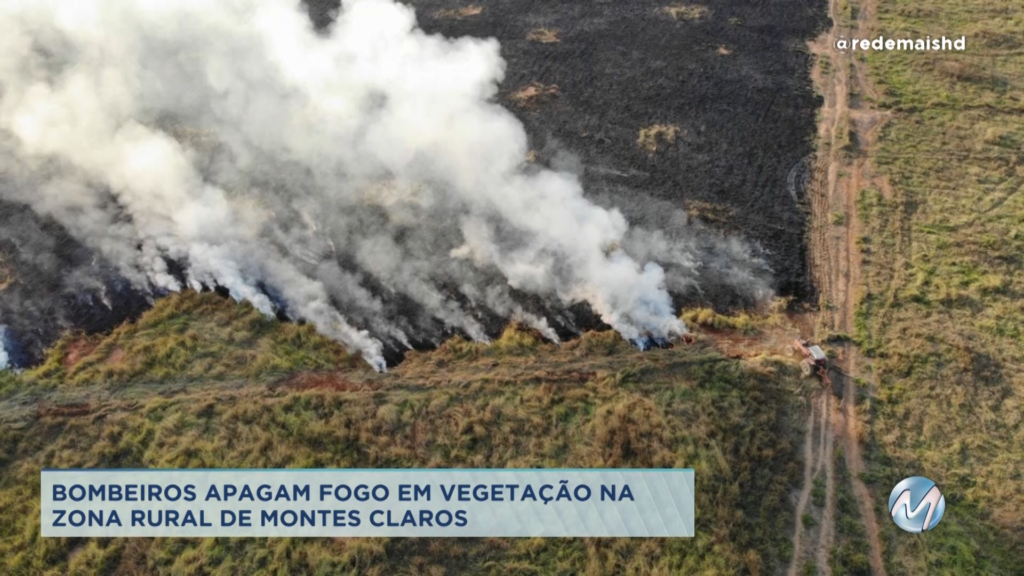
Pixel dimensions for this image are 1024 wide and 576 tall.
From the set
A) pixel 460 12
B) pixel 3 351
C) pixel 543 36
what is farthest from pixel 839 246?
pixel 3 351

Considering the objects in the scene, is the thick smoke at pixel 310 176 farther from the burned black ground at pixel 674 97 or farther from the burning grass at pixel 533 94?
the burned black ground at pixel 674 97

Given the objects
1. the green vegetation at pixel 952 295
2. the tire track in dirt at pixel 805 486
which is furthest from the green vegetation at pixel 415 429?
the green vegetation at pixel 952 295

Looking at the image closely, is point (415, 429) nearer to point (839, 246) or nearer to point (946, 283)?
point (839, 246)

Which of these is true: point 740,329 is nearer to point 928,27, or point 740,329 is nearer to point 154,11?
point 928,27

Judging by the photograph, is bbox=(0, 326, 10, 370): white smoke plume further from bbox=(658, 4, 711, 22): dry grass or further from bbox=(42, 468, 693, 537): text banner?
bbox=(658, 4, 711, 22): dry grass

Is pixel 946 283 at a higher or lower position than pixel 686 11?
lower
